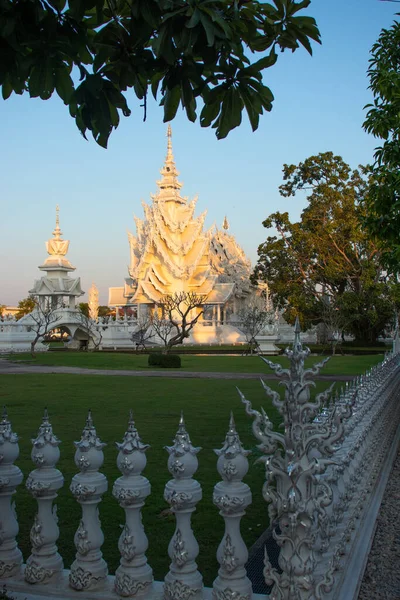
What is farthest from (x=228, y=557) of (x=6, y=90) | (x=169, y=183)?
(x=169, y=183)

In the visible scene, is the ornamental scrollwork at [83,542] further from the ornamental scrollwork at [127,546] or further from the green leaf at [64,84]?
the green leaf at [64,84]

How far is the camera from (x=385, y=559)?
14.7 feet

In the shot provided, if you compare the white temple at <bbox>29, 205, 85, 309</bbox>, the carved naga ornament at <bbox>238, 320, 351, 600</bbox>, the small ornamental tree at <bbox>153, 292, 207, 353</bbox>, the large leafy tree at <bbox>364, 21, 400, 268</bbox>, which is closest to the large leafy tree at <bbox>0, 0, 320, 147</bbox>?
the carved naga ornament at <bbox>238, 320, 351, 600</bbox>

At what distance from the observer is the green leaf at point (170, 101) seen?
3336 millimetres

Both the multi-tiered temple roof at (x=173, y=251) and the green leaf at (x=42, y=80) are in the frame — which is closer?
the green leaf at (x=42, y=80)

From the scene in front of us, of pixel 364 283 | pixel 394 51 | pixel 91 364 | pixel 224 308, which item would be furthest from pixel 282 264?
pixel 394 51

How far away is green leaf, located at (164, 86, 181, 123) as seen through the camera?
10.9ft

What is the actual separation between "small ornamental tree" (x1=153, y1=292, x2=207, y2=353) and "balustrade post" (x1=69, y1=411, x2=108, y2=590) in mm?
26812

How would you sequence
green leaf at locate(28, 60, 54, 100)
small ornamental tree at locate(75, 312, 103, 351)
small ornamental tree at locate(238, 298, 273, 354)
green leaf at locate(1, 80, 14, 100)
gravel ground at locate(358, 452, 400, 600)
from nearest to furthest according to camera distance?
green leaf at locate(28, 60, 54, 100) → green leaf at locate(1, 80, 14, 100) → gravel ground at locate(358, 452, 400, 600) → small ornamental tree at locate(238, 298, 273, 354) → small ornamental tree at locate(75, 312, 103, 351)

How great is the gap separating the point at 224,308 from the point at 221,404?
5207 centimetres

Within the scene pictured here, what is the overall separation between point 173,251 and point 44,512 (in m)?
54.9

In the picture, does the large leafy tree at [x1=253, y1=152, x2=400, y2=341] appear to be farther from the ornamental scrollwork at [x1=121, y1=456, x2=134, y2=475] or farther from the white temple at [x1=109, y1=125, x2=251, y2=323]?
the ornamental scrollwork at [x1=121, y1=456, x2=134, y2=475]

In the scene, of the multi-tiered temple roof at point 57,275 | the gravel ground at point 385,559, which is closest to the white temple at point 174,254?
the multi-tiered temple roof at point 57,275

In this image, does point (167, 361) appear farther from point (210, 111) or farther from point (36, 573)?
point (210, 111)
